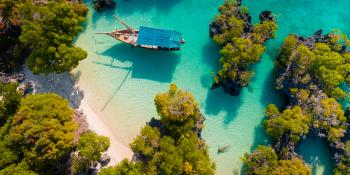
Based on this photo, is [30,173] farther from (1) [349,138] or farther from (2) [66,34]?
(1) [349,138]

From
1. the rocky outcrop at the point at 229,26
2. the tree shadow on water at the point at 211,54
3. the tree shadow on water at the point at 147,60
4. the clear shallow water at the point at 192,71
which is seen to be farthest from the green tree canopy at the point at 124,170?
the tree shadow on water at the point at 211,54

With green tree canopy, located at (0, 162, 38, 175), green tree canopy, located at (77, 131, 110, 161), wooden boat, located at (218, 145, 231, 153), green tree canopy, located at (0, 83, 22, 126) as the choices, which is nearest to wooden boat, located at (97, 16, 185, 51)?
green tree canopy, located at (77, 131, 110, 161)

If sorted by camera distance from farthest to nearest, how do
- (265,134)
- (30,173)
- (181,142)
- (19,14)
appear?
1. (265,134)
2. (19,14)
3. (181,142)
4. (30,173)

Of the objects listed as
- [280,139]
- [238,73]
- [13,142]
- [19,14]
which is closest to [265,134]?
[280,139]

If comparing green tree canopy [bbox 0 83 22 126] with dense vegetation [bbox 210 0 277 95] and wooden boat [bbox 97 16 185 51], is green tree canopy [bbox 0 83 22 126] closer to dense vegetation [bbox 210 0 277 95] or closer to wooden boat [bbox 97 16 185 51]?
wooden boat [bbox 97 16 185 51]

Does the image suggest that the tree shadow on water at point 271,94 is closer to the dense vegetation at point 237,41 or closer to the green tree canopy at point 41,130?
the dense vegetation at point 237,41

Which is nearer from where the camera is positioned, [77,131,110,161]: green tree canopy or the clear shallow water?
[77,131,110,161]: green tree canopy
